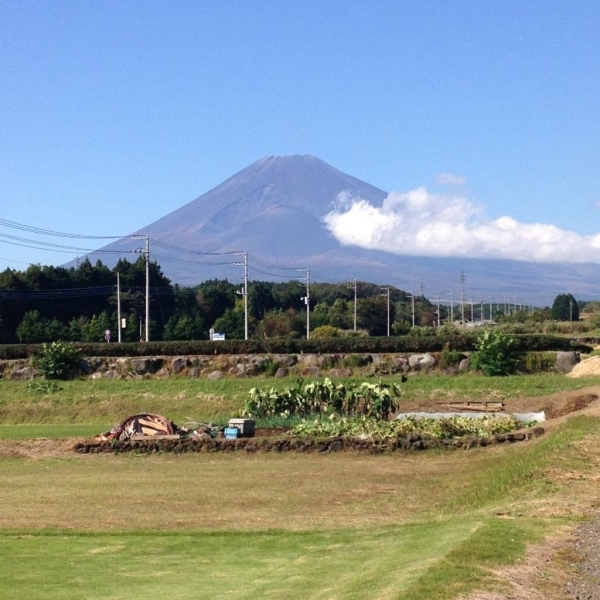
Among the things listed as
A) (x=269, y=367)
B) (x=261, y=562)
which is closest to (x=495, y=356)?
(x=269, y=367)

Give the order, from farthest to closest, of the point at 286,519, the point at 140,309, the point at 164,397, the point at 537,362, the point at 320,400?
1. the point at 140,309
2. the point at 537,362
3. the point at 164,397
4. the point at 320,400
5. the point at 286,519

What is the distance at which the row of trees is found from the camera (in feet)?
273

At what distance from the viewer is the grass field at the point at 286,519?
1013 cm

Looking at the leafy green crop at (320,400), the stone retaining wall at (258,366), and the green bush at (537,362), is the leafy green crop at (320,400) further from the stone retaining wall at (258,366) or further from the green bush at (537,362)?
the green bush at (537,362)

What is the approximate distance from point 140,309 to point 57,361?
55402mm

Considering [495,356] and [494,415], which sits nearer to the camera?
[494,415]

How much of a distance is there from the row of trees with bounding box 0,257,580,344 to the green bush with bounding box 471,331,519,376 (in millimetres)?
40237

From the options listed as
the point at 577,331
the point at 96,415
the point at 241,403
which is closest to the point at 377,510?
the point at 241,403

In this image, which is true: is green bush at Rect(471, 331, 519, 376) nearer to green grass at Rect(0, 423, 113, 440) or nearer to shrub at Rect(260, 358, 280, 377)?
shrub at Rect(260, 358, 280, 377)

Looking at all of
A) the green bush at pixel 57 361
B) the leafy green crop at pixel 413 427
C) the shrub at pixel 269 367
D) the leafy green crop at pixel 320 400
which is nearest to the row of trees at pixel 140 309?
the green bush at pixel 57 361

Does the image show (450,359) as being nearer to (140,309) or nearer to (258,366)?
(258,366)

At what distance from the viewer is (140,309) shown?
324 feet

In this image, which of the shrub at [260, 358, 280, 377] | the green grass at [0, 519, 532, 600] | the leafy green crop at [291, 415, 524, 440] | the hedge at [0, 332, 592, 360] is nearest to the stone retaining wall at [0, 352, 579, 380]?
the shrub at [260, 358, 280, 377]

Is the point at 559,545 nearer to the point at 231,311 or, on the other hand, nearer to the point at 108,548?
the point at 108,548
